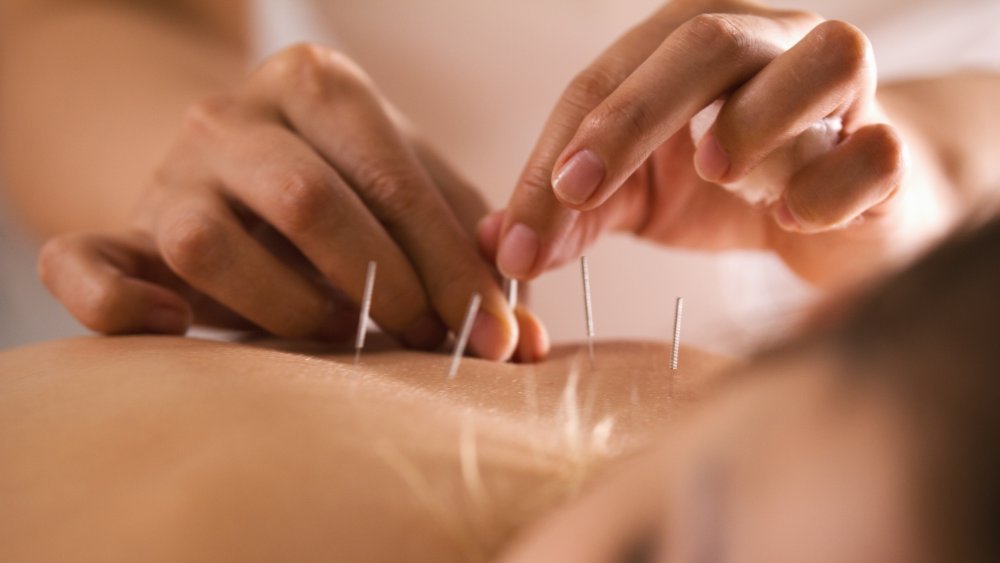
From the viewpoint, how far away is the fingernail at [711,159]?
811 mm

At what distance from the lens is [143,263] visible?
1.02 meters

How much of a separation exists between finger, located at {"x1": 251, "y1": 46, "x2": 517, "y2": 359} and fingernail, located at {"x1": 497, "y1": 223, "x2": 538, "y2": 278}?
58mm

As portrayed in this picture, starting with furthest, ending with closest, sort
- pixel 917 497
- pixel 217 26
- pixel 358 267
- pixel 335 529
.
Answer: pixel 217 26, pixel 358 267, pixel 335 529, pixel 917 497

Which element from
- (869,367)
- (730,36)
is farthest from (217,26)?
(869,367)

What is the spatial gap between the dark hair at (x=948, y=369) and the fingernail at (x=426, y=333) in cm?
71

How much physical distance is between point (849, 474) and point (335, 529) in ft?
0.94

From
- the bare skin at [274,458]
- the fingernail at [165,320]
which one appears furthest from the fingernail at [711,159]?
the fingernail at [165,320]

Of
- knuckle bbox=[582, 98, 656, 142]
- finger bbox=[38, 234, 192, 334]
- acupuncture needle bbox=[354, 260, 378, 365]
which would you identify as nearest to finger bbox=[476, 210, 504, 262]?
acupuncture needle bbox=[354, 260, 378, 365]

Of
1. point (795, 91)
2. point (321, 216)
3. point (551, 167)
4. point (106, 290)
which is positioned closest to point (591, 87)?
point (551, 167)

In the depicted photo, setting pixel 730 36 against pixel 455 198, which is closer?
pixel 730 36

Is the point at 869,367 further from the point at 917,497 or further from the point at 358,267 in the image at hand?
the point at 358,267

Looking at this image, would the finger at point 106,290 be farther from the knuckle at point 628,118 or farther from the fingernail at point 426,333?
the knuckle at point 628,118

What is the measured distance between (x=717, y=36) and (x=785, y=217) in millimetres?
260

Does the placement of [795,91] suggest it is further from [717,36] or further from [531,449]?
[531,449]
